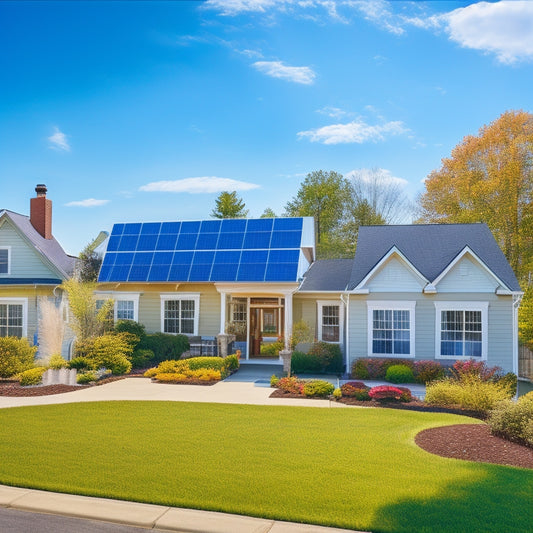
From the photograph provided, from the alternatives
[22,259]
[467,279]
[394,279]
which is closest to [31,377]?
[22,259]

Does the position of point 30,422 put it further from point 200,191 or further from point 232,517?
point 200,191

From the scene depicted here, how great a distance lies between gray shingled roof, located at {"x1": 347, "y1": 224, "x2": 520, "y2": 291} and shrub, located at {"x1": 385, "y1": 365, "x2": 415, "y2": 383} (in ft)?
11.2

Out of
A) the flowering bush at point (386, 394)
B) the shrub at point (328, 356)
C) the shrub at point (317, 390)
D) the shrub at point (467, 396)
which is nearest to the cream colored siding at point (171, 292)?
the shrub at point (328, 356)

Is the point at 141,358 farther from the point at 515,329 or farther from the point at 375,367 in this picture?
the point at 515,329

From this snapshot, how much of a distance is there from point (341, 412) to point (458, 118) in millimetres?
16853

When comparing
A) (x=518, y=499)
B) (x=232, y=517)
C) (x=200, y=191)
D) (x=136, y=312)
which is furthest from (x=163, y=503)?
(x=200, y=191)

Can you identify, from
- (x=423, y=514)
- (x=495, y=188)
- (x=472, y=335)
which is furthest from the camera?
(x=495, y=188)

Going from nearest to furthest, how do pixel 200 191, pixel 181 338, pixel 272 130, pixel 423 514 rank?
pixel 423 514 < pixel 181 338 < pixel 272 130 < pixel 200 191

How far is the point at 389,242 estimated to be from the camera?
22.0 m

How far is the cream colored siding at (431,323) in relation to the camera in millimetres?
18500

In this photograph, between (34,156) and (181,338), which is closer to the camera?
(181,338)

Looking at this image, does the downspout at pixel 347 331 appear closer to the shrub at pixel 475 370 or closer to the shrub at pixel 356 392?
the shrub at pixel 475 370

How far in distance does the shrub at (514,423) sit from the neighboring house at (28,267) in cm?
1725

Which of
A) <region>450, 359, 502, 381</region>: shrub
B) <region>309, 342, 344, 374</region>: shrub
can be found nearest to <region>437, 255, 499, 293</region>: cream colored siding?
<region>450, 359, 502, 381</region>: shrub
